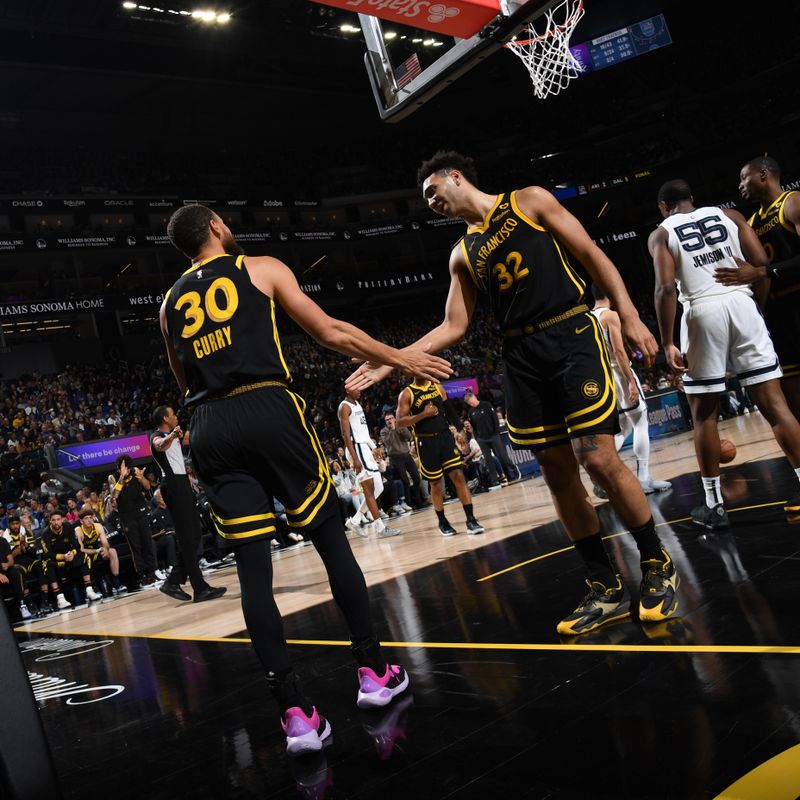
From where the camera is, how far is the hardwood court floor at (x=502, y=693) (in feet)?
6.12

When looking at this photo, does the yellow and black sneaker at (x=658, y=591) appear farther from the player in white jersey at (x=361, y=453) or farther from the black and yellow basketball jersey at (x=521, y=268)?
the player in white jersey at (x=361, y=453)

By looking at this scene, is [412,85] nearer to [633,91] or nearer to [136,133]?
[136,133]

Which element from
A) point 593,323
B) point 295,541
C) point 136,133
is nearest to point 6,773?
point 593,323

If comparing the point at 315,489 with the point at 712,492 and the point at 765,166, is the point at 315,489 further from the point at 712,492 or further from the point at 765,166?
the point at 765,166

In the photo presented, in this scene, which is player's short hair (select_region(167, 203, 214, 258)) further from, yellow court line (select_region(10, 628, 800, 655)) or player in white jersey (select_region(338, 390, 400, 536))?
player in white jersey (select_region(338, 390, 400, 536))

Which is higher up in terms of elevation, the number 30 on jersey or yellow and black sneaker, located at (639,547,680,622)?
the number 30 on jersey

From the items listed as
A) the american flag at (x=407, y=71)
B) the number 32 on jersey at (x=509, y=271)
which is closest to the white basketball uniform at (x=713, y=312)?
the number 32 on jersey at (x=509, y=271)

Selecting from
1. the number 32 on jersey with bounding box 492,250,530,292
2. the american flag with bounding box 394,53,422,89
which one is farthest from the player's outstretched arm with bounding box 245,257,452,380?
the american flag with bounding box 394,53,422,89

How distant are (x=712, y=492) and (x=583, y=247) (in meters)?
2.06

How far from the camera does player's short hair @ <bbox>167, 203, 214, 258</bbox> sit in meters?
2.88

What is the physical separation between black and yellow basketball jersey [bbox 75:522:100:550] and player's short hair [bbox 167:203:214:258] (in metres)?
8.99

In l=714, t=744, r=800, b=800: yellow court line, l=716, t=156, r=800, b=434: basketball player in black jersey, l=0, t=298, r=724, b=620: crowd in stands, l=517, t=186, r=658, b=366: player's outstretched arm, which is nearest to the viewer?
l=714, t=744, r=800, b=800: yellow court line

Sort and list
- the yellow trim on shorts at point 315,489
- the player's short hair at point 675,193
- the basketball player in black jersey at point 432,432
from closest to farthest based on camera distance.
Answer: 1. the yellow trim on shorts at point 315,489
2. the player's short hair at point 675,193
3. the basketball player in black jersey at point 432,432

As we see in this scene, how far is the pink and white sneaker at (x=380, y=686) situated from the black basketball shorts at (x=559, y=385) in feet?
3.43
